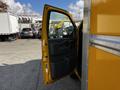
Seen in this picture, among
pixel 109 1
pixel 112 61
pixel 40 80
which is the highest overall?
pixel 109 1

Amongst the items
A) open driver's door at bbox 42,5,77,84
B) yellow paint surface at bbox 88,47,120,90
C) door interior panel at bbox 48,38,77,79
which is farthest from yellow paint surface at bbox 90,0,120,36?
door interior panel at bbox 48,38,77,79

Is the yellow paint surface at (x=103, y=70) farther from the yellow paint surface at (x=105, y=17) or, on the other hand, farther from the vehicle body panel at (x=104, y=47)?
the yellow paint surface at (x=105, y=17)

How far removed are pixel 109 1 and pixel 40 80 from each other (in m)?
4.40

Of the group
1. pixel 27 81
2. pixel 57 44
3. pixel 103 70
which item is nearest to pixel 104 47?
pixel 103 70

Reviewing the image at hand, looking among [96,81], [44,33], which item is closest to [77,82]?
[44,33]

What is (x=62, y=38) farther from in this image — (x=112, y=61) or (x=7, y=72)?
(x=7, y=72)

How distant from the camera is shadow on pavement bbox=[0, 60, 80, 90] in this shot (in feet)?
17.5

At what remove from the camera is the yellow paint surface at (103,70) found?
189cm

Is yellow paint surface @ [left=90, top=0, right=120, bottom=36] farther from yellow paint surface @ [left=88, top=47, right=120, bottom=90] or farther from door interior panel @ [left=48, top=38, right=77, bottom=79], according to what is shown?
door interior panel @ [left=48, top=38, right=77, bottom=79]

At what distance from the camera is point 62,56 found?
4.33 m

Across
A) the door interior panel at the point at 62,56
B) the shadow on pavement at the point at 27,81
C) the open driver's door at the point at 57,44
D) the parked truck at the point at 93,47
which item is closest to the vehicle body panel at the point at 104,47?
the parked truck at the point at 93,47

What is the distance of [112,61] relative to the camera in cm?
194

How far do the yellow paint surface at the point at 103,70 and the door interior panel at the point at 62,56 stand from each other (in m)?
1.59

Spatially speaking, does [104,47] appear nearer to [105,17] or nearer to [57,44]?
[105,17]
